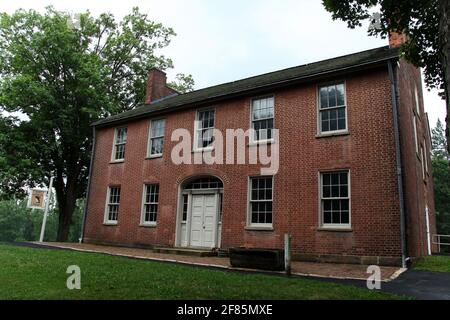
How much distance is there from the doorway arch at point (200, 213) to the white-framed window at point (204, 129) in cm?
137

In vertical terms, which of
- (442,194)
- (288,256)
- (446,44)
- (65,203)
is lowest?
(288,256)

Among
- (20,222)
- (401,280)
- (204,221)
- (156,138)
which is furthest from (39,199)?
(20,222)

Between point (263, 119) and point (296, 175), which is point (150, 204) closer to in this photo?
point (263, 119)

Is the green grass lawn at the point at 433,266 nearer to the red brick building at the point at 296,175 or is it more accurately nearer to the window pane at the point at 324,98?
the red brick building at the point at 296,175

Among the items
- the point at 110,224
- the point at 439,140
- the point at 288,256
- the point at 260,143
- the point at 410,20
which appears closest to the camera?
the point at 288,256

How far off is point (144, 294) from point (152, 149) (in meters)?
12.2

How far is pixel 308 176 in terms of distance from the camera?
1273 cm

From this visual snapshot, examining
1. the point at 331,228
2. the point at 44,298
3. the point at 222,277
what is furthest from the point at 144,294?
the point at 331,228

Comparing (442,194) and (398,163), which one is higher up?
(442,194)

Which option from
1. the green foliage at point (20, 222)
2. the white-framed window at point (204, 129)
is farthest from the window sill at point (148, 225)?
the green foliage at point (20, 222)

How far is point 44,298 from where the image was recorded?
17.8ft

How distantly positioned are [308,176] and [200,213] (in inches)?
191

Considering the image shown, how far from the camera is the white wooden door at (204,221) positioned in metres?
14.7

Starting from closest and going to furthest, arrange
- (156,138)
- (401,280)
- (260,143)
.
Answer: (401,280) → (260,143) → (156,138)
